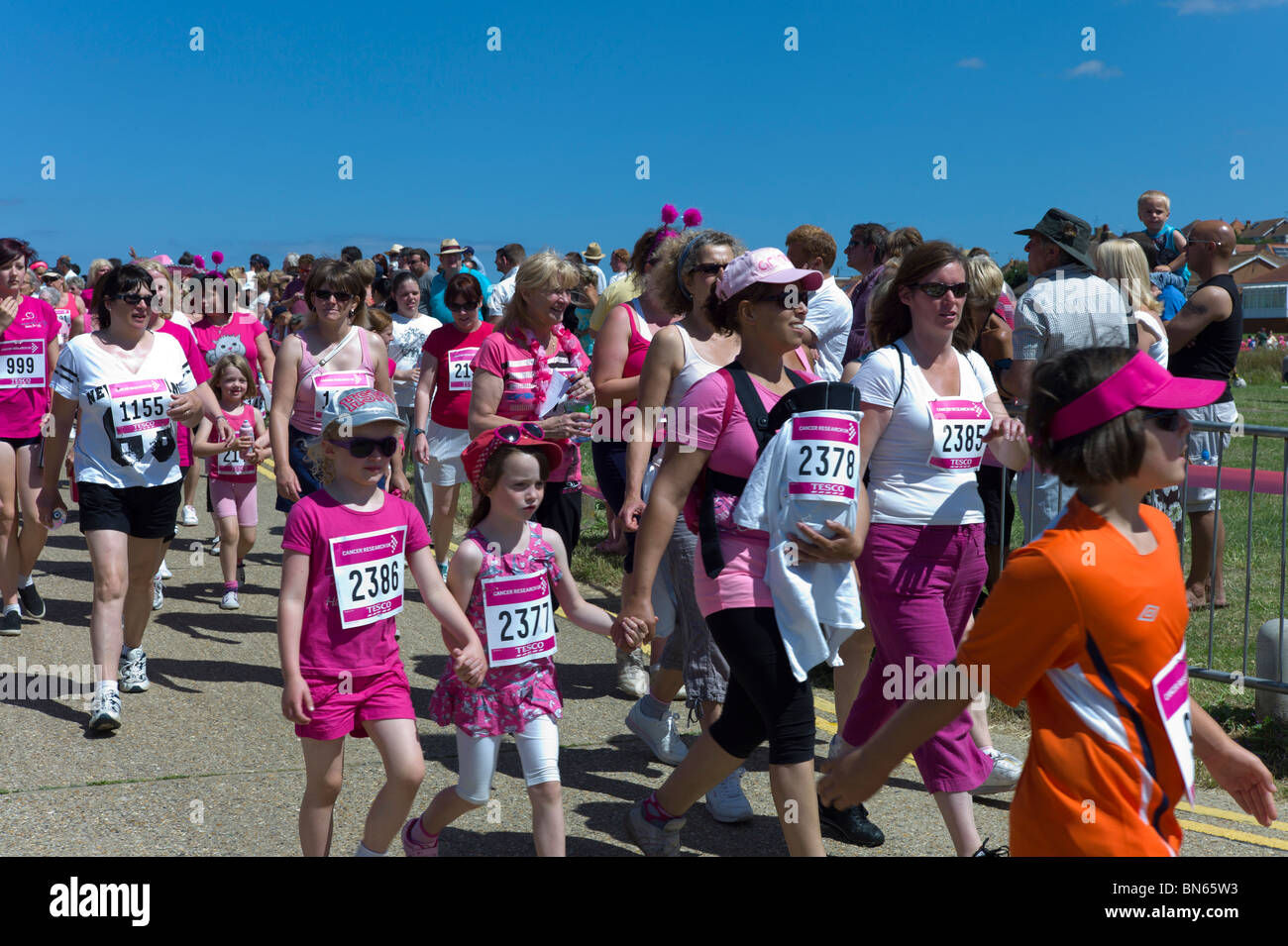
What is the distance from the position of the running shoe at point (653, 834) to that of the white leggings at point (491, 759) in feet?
2.02

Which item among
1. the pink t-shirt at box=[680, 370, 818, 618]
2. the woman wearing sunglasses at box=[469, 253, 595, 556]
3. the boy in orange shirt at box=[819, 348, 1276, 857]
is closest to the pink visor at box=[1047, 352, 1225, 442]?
the boy in orange shirt at box=[819, 348, 1276, 857]

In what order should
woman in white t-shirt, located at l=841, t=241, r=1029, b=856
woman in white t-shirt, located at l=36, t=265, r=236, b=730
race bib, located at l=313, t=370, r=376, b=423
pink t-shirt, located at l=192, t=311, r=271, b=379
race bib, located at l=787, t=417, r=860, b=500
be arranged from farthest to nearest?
pink t-shirt, located at l=192, t=311, r=271, b=379 → race bib, located at l=313, t=370, r=376, b=423 → woman in white t-shirt, located at l=36, t=265, r=236, b=730 → woman in white t-shirt, located at l=841, t=241, r=1029, b=856 → race bib, located at l=787, t=417, r=860, b=500

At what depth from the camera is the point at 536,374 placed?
241 inches

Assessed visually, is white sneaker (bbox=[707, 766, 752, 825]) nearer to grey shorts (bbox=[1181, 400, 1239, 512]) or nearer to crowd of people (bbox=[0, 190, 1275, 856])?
crowd of people (bbox=[0, 190, 1275, 856])

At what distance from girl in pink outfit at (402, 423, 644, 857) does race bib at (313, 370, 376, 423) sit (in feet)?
8.28

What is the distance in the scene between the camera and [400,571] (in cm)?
404

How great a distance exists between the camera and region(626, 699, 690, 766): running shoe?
17.9ft

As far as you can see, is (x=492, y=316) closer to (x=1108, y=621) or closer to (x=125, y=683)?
(x=125, y=683)

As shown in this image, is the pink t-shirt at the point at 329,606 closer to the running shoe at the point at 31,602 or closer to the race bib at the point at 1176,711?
the race bib at the point at 1176,711

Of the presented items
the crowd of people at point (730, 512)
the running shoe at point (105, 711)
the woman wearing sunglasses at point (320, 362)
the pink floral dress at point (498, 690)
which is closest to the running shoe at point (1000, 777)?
the crowd of people at point (730, 512)

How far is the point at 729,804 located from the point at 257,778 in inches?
76.9
